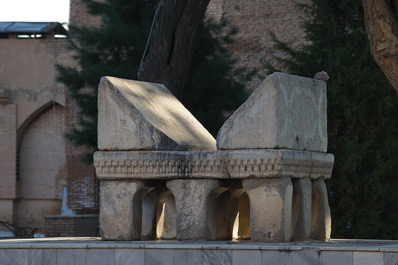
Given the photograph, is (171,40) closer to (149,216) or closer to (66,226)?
(149,216)

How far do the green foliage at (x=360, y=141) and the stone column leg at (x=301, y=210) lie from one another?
5988 mm

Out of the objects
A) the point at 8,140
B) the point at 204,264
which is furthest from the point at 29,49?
the point at 204,264

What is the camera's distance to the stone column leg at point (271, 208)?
7090 mm

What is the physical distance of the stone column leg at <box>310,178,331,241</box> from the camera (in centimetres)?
789

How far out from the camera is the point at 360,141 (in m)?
14.1

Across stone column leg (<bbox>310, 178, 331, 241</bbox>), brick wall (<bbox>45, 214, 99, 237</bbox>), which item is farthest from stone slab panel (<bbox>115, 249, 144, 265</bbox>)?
brick wall (<bbox>45, 214, 99, 237</bbox>)

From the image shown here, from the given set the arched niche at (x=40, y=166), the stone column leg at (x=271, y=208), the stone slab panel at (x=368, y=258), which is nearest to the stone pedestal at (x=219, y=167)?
the stone column leg at (x=271, y=208)

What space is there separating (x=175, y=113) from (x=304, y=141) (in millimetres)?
1339

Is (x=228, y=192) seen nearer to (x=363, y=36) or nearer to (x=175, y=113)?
(x=175, y=113)

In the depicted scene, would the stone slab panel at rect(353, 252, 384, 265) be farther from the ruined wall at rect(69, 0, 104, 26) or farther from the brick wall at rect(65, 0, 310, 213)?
the ruined wall at rect(69, 0, 104, 26)

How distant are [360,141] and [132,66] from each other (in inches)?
155

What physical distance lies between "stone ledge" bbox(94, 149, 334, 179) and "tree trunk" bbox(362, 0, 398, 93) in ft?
8.93

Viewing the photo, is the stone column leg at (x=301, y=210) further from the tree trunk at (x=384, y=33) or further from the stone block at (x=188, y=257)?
the tree trunk at (x=384, y=33)

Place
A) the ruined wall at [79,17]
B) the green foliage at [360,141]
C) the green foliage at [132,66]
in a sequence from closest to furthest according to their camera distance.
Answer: the green foliage at [360,141], the green foliage at [132,66], the ruined wall at [79,17]
